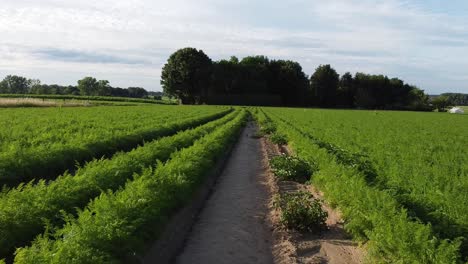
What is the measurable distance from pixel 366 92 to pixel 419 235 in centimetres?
11287

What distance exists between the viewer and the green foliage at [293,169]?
552 inches

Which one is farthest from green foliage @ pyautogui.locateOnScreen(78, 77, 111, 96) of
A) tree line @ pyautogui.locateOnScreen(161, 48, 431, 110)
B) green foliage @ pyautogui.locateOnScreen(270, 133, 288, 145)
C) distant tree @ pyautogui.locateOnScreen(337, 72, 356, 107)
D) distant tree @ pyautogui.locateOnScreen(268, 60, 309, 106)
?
green foliage @ pyautogui.locateOnScreen(270, 133, 288, 145)

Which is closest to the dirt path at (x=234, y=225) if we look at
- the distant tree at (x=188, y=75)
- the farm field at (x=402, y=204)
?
the farm field at (x=402, y=204)

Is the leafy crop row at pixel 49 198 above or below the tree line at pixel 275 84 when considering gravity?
below

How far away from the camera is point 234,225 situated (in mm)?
9594

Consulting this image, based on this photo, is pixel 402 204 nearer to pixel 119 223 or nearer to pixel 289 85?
pixel 119 223

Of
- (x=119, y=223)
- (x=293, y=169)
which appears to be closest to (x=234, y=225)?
(x=119, y=223)

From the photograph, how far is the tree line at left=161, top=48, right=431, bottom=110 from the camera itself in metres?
93.2

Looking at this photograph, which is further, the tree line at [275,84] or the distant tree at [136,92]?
the distant tree at [136,92]

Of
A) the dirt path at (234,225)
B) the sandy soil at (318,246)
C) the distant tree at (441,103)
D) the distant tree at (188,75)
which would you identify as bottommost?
the dirt path at (234,225)

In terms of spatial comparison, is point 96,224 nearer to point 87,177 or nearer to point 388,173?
point 87,177

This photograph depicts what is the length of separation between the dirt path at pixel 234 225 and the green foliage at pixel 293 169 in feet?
2.01

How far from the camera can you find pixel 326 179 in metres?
11.8

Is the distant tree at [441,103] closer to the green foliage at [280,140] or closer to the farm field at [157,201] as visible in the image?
the green foliage at [280,140]
